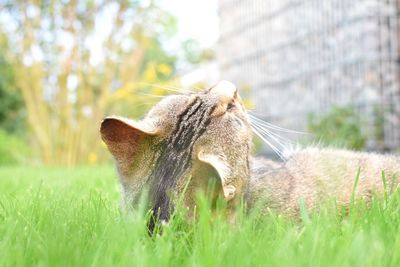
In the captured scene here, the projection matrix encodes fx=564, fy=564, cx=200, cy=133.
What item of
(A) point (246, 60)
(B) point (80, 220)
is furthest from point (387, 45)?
(B) point (80, 220)

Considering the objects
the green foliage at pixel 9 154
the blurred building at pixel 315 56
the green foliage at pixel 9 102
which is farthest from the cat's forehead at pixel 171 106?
the green foliage at pixel 9 102

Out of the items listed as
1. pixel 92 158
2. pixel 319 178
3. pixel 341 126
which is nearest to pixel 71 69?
pixel 92 158

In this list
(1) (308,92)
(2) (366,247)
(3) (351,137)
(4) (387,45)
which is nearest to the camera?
(2) (366,247)

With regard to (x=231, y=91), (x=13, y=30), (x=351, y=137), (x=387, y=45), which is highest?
(x=13, y=30)

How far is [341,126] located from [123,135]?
5233 mm

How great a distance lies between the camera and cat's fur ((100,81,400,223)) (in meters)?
1.54

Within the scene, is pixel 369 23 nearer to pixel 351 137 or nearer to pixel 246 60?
pixel 351 137

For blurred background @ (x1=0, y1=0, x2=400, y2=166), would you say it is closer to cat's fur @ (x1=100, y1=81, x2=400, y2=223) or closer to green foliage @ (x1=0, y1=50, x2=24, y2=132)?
green foliage @ (x1=0, y1=50, x2=24, y2=132)

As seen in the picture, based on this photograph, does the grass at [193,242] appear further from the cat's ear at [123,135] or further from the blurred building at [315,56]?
the blurred building at [315,56]

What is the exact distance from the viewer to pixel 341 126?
6477 mm

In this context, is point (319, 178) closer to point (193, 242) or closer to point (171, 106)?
point (171, 106)

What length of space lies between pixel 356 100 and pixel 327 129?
76cm

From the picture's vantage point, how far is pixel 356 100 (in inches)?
274

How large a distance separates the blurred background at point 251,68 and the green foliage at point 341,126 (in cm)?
1
